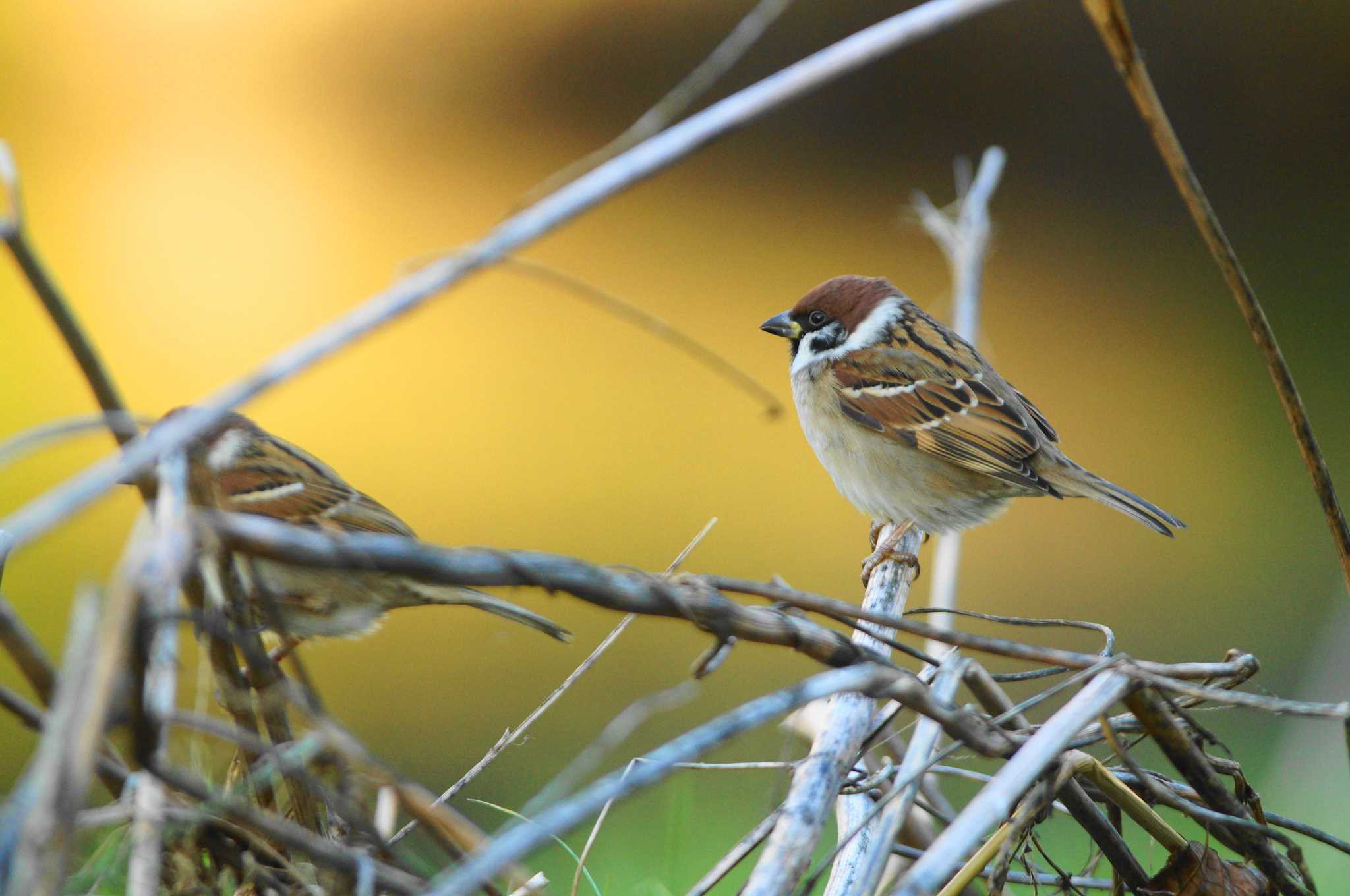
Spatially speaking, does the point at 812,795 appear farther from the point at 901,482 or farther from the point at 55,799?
the point at 901,482

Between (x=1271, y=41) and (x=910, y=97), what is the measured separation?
6.45 ft

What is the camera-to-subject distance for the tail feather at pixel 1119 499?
287cm

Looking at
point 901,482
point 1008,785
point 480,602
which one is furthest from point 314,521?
point 901,482

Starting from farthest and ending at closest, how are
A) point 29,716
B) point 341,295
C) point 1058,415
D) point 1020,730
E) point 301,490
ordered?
point 1058,415 → point 341,295 → point 301,490 → point 1020,730 → point 29,716

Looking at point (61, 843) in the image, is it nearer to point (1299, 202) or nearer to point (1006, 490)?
point (1006, 490)

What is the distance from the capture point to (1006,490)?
3309 millimetres

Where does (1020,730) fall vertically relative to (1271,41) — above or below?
below

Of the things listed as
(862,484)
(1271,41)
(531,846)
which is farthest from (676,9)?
(531,846)

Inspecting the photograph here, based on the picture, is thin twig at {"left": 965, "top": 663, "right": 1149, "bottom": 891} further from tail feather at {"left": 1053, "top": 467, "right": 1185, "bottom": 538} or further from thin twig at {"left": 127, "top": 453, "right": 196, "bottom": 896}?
tail feather at {"left": 1053, "top": 467, "right": 1185, "bottom": 538}

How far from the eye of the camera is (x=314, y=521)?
6.92 feet

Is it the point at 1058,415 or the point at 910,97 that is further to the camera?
the point at 910,97

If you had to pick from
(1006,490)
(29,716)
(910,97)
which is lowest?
(29,716)

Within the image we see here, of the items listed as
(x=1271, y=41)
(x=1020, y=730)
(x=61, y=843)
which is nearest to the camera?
(x=61, y=843)

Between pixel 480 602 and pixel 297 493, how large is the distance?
17.5 inches
